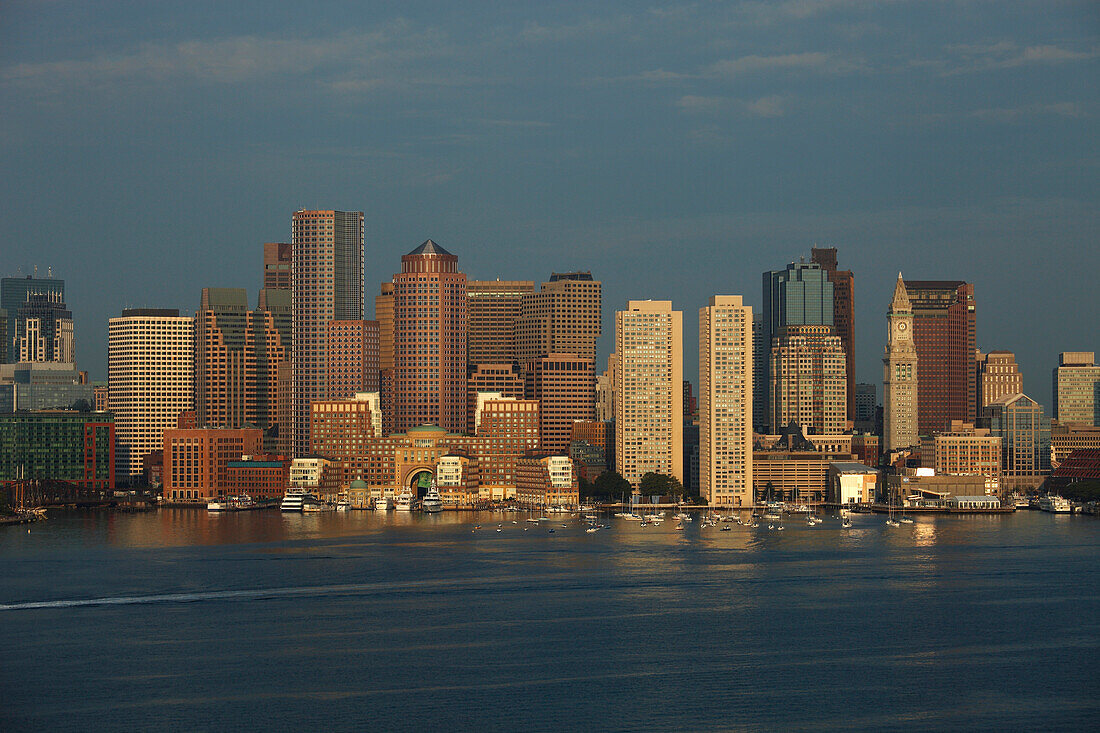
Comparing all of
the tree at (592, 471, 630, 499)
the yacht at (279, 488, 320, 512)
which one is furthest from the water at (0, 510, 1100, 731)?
the tree at (592, 471, 630, 499)

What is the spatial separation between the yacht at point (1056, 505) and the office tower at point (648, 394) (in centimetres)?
4295

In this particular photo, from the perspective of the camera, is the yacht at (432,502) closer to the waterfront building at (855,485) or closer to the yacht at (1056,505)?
the waterfront building at (855,485)

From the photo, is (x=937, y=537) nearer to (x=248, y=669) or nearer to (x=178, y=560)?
(x=178, y=560)

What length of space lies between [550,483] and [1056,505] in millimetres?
57683

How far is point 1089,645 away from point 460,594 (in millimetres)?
34423

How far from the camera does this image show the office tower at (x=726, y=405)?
188 m

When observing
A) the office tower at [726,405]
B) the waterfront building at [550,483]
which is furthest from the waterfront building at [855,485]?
the waterfront building at [550,483]

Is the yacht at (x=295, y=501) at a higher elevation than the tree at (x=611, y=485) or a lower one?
lower

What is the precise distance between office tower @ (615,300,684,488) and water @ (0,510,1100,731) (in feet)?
223

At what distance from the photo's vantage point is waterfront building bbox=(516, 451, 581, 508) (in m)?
182

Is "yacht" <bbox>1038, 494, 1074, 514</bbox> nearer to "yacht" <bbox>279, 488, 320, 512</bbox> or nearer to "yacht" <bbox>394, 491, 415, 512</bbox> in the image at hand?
"yacht" <bbox>394, 491, 415, 512</bbox>

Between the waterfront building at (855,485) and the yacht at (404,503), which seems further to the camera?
the waterfront building at (855,485)

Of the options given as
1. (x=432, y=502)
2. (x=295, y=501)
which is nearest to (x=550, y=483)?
(x=432, y=502)

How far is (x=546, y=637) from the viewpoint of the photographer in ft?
254
